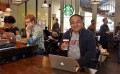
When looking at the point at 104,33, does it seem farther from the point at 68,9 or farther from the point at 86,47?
the point at 86,47

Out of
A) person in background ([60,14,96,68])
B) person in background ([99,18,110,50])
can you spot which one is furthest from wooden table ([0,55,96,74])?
person in background ([99,18,110,50])

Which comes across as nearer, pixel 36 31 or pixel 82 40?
pixel 82 40

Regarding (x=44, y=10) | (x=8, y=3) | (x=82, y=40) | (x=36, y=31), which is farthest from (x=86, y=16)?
(x=82, y=40)

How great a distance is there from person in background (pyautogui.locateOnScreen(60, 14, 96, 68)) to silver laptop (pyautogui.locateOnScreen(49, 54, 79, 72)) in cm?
33

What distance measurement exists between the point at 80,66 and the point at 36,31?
57.5 inches

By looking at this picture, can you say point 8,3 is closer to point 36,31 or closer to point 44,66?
point 36,31

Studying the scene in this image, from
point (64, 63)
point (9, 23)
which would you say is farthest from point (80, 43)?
point (9, 23)

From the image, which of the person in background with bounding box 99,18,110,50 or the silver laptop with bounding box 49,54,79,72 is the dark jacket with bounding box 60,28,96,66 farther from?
the person in background with bounding box 99,18,110,50

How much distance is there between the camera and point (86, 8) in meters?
12.6

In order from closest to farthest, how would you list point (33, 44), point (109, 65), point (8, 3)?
1. point (33, 44)
2. point (109, 65)
3. point (8, 3)

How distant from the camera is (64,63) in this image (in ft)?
7.39

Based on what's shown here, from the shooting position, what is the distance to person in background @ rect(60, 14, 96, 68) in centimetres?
265

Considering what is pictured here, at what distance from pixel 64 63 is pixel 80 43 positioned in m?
0.55

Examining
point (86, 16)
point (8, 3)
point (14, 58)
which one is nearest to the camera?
point (14, 58)
